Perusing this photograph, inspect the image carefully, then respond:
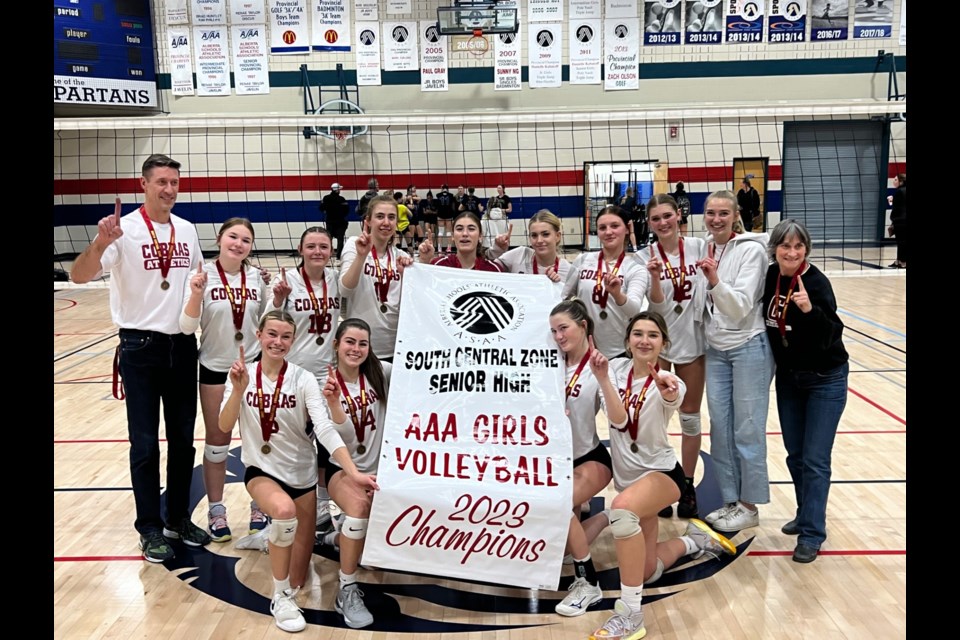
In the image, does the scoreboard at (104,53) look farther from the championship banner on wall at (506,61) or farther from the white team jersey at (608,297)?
the white team jersey at (608,297)

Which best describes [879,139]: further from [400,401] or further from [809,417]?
[400,401]

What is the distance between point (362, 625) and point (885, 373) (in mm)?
6724

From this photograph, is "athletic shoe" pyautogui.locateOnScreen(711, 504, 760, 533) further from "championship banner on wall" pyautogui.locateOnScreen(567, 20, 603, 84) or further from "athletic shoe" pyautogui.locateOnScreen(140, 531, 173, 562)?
"championship banner on wall" pyautogui.locateOnScreen(567, 20, 603, 84)

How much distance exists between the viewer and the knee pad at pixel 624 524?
3.65 meters

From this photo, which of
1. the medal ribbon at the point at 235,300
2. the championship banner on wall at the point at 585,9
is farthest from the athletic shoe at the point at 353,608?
the championship banner on wall at the point at 585,9

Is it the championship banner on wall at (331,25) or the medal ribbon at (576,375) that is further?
the championship banner on wall at (331,25)

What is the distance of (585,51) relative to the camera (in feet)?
57.8

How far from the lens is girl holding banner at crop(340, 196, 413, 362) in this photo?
4.55 meters

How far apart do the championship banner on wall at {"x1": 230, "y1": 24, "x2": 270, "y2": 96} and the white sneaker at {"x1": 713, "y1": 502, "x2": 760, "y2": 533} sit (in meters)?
16.1

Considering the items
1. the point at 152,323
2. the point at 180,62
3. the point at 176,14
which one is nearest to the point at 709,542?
the point at 152,323

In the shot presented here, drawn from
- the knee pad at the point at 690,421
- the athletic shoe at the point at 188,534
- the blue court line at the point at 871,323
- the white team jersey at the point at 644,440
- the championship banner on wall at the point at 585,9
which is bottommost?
the athletic shoe at the point at 188,534

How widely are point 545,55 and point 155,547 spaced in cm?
1557

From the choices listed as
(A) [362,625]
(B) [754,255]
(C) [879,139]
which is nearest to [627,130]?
(C) [879,139]

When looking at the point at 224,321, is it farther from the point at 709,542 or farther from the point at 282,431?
the point at 709,542
